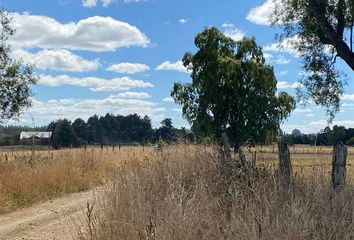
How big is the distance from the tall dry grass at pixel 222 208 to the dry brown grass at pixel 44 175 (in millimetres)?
3365

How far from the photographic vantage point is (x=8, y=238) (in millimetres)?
9805

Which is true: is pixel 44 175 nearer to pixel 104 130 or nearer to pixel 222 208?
pixel 222 208

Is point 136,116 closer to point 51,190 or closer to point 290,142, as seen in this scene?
point 51,190

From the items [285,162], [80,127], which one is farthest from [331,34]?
[80,127]

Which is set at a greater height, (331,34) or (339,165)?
(331,34)

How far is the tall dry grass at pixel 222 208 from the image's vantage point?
6516 millimetres

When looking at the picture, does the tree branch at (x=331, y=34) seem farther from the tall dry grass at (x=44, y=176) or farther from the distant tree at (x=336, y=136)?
the tall dry grass at (x=44, y=176)

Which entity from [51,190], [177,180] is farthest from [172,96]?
[177,180]

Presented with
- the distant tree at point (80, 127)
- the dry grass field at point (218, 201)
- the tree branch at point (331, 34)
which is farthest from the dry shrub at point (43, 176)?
the distant tree at point (80, 127)

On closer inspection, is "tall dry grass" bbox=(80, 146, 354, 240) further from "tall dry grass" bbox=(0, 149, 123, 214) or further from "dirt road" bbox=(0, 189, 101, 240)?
"tall dry grass" bbox=(0, 149, 123, 214)

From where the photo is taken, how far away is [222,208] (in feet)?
24.5

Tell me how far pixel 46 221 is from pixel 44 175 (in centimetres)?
472

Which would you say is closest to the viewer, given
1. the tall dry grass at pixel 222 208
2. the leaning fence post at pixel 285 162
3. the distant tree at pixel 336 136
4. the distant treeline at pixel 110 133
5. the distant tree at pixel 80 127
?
the tall dry grass at pixel 222 208

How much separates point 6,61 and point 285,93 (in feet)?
94.7
